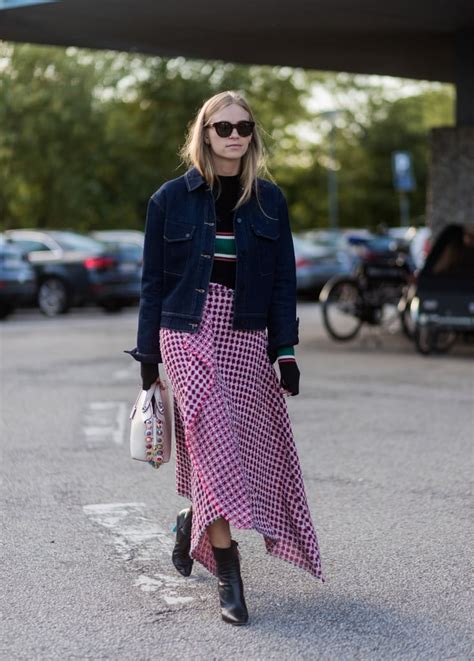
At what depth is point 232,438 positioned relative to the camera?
479 centimetres

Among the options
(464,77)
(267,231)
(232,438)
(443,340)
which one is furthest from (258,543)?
(464,77)

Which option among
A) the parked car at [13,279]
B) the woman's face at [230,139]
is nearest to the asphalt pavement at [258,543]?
the woman's face at [230,139]

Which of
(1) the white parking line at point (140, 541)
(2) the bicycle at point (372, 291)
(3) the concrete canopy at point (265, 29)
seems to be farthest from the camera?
(2) the bicycle at point (372, 291)

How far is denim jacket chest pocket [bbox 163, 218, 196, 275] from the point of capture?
4.84 m

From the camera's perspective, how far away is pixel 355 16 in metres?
15.1

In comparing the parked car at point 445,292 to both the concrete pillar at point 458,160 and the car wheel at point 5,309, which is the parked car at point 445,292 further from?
the car wheel at point 5,309

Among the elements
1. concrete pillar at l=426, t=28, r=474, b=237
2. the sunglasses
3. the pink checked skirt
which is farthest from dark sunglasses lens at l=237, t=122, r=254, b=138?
concrete pillar at l=426, t=28, r=474, b=237

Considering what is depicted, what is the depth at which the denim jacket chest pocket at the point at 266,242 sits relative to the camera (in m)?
4.89

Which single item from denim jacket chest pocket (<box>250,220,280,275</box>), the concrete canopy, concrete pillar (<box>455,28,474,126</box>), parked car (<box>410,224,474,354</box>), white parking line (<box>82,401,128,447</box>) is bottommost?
white parking line (<box>82,401,128,447</box>)

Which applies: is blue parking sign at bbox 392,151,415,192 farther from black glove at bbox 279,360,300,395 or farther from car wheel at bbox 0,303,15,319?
black glove at bbox 279,360,300,395

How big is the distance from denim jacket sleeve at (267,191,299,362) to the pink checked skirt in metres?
0.05

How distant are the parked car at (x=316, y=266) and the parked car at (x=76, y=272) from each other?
13.8 feet

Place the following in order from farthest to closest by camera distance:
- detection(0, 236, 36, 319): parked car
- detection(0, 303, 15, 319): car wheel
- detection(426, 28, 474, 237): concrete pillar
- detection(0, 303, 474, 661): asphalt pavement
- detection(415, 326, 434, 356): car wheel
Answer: detection(0, 303, 15, 319): car wheel, detection(0, 236, 36, 319): parked car, detection(426, 28, 474, 237): concrete pillar, detection(415, 326, 434, 356): car wheel, detection(0, 303, 474, 661): asphalt pavement

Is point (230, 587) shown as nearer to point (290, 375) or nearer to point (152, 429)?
point (152, 429)
